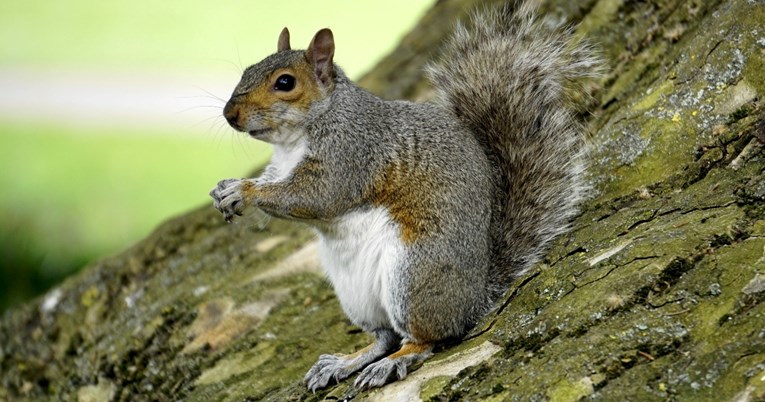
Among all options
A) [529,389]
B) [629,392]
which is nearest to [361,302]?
[529,389]

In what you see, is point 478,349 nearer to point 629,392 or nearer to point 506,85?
point 629,392

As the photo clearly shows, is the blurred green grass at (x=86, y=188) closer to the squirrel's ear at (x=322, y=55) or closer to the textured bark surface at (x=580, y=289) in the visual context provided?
the textured bark surface at (x=580, y=289)

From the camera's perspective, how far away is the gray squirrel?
230 centimetres

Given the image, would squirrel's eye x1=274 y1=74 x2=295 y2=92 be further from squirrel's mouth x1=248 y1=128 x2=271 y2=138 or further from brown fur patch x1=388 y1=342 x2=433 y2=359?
brown fur patch x1=388 y1=342 x2=433 y2=359

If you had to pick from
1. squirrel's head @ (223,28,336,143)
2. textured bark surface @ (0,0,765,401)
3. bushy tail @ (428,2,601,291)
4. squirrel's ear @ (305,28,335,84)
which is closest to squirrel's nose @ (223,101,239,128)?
squirrel's head @ (223,28,336,143)

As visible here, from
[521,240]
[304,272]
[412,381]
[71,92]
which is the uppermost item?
[71,92]

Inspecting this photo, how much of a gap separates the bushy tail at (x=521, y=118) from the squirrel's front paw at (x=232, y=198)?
0.62m

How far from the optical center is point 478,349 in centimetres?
219

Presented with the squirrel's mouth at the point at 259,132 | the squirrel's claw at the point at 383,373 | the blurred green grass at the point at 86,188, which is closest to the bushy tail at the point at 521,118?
the squirrel's claw at the point at 383,373

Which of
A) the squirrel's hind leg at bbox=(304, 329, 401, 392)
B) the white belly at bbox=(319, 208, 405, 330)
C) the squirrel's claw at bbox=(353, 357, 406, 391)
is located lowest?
the squirrel's claw at bbox=(353, 357, 406, 391)

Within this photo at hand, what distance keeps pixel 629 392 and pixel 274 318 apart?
1514mm

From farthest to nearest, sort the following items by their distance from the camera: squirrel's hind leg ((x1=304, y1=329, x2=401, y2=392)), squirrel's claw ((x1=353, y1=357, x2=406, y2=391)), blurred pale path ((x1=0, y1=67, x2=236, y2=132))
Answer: blurred pale path ((x1=0, y1=67, x2=236, y2=132)) → squirrel's hind leg ((x1=304, y1=329, x2=401, y2=392)) → squirrel's claw ((x1=353, y1=357, x2=406, y2=391))

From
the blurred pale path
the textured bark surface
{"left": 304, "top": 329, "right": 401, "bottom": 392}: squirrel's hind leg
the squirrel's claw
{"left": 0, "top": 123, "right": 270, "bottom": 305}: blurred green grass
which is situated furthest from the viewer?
the blurred pale path

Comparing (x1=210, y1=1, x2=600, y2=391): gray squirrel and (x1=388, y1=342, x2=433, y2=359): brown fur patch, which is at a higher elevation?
(x1=210, y1=1, x2=600, y2=391): gray squirrel
